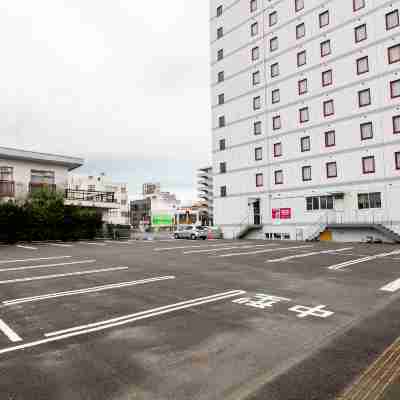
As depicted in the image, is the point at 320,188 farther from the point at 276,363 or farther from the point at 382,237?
the point at 276,363

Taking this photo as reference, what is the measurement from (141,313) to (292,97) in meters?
33.0

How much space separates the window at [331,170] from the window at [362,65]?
8.45 m

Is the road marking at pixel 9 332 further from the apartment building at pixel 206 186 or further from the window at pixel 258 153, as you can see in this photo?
the apartment building at pixel 206 186

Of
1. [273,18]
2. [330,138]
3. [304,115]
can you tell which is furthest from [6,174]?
[273,18]

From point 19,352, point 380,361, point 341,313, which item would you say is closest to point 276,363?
point 380,361

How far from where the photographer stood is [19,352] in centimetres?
442

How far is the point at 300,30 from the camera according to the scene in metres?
34.5

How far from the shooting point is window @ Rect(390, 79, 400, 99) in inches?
1064

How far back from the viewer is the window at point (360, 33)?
29473 millimetres

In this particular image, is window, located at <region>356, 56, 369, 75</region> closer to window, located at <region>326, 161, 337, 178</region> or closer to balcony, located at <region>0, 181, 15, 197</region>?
window, located at <region>326, 161, 337, 178</region>

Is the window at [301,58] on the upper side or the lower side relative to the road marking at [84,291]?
upper

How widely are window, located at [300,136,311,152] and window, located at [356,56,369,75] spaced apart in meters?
7.33

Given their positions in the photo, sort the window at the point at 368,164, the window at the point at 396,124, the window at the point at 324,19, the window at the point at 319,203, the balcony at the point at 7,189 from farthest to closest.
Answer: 1. the window at the point at 324,19
2. the window at the point at 319,203
3. the balcony at the point at 7,189
4. the window at the point at 368,164
5. the window at the point at 396,124

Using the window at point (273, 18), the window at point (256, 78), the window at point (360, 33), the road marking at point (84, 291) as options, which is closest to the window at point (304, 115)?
the window at point (256, 78)
